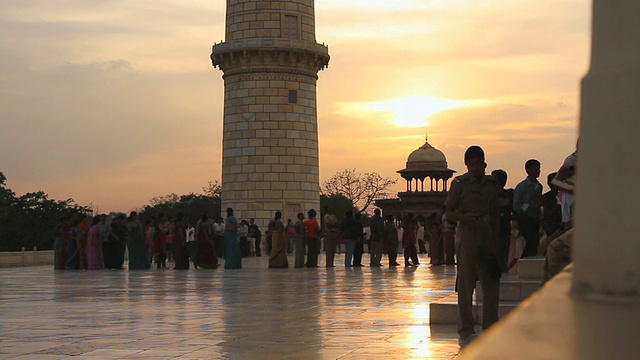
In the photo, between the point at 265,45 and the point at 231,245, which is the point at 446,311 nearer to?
the point at 231,245

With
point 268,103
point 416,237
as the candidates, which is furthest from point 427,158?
point 416,237

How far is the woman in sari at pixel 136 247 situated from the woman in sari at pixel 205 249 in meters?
1.48

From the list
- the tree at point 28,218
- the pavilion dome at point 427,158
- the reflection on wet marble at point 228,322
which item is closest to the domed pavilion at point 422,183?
the pavilion dome at point 427,158

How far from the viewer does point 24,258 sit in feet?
100

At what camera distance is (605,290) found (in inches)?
66.6

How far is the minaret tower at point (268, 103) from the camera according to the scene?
114ft

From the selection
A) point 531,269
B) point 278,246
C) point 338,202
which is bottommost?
point 531,269

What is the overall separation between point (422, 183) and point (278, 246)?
50.6m

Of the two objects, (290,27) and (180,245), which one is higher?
(290,27)

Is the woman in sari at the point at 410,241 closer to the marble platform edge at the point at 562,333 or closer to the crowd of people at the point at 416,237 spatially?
the crowd of people at the point at 416,237

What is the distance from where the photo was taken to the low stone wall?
2958 centimetres

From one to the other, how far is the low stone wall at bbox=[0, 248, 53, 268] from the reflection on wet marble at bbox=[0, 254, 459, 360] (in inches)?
554

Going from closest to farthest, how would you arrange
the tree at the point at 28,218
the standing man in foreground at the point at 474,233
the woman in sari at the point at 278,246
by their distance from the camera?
the standing man in foreground at the point at 474,233 → the woman in sari at the point at 278,246 → the tree at the point at 28,218

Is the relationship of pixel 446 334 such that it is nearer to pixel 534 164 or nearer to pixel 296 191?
pixel 534 164
